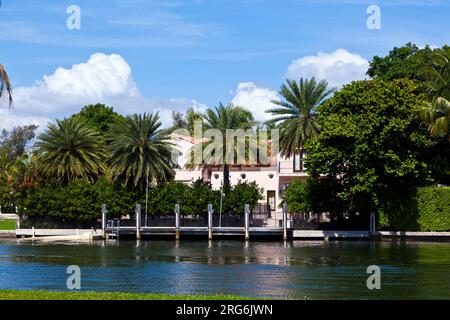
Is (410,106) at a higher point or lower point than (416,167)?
higher

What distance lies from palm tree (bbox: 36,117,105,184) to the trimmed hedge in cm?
2863

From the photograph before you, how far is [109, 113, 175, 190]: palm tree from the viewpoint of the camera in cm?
7762

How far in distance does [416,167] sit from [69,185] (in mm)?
33054

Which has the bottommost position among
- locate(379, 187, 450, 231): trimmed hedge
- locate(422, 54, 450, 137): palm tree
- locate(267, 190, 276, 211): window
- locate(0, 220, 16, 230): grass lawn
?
locate(0, 220, 16, 230): grass lawn

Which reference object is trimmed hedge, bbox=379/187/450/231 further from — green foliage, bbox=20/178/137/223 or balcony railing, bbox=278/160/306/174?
green foliage, bbox=20/178/137/223

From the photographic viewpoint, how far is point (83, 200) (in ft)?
255

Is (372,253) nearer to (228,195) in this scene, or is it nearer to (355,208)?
(355,208)

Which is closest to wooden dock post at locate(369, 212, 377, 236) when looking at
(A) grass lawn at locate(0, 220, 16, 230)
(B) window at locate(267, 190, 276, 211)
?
(B) window at locate(267, 190, 276, 211)

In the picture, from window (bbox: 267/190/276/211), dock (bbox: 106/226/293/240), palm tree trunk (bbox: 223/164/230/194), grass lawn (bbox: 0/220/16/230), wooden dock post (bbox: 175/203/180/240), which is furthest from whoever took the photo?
window (bbox: 267/190/276/211)

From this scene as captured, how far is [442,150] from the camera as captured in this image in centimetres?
7231

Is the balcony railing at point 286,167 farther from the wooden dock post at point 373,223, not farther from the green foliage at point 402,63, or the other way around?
the wooden dock post at point 373,223
